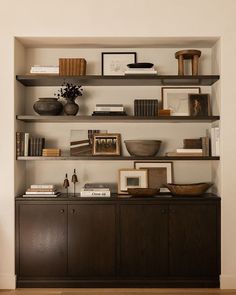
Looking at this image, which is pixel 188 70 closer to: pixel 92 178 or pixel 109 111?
pixel 109 111

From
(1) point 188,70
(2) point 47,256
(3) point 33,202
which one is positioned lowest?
(2) point 47,256

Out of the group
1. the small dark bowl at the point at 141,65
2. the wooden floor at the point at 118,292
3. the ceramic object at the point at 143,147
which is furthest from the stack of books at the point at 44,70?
the wooden floor at the point at 118,292

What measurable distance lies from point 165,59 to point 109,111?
835 millimetres

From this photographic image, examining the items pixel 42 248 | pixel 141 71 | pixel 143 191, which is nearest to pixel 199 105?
pixel 141 71

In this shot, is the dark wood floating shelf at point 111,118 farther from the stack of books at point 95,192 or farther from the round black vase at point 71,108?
the stack of books at point 95,192

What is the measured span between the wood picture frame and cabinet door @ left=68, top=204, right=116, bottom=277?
1228 millimetres

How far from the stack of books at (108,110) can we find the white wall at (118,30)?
66cm

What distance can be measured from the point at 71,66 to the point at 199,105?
1.29 metres

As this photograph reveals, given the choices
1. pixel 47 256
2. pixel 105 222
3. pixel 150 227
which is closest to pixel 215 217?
pixel 150 227

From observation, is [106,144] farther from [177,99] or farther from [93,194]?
[177,99]

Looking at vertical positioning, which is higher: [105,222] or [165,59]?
[165,59]

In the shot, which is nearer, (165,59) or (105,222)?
(105,222)
